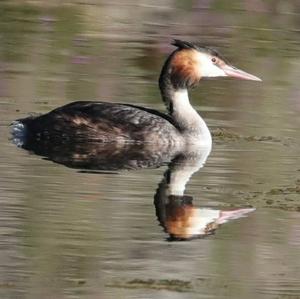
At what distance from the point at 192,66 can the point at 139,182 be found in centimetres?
293

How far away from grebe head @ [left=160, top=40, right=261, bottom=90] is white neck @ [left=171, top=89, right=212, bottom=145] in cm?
12

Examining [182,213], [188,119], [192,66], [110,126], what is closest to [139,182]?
[182,213]

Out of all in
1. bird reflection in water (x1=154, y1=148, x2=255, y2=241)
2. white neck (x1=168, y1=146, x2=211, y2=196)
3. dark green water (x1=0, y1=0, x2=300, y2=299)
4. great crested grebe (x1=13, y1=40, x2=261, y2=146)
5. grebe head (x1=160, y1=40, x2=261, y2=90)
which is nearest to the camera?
dark green water (x1=0, y1=0, x2=300, y2=299)

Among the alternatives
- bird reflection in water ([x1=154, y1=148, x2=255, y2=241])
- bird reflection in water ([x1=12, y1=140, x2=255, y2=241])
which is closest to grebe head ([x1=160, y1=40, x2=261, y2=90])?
bird reflection in water ([x1=12, y1=140, x2=255, y2=241])

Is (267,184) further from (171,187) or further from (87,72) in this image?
(87,72)

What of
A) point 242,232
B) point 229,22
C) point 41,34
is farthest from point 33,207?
point 229,22

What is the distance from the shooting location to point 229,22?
24359 mm

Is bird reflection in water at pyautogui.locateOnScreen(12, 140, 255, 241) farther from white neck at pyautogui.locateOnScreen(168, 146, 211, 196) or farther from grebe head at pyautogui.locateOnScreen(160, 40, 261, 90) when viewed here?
grebe head at pyautogui.locateOnScreen(160, 40, 261, 90)

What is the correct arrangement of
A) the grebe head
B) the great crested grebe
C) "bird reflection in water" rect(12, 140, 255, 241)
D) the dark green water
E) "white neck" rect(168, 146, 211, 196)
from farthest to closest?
the grebe head → the great crested grebe → "white neck" rect(168, 146, 211, 196) → "bird reflection in water" rect(12, 140, 255, 241) → the dark green water

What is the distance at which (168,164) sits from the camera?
540 inches

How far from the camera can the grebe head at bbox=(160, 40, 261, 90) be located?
Answer: 1523cm

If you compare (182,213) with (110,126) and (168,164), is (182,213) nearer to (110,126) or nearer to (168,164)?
(168,164)

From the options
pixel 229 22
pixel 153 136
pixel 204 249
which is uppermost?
pixel 204 249

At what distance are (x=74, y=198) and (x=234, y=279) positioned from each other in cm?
240
